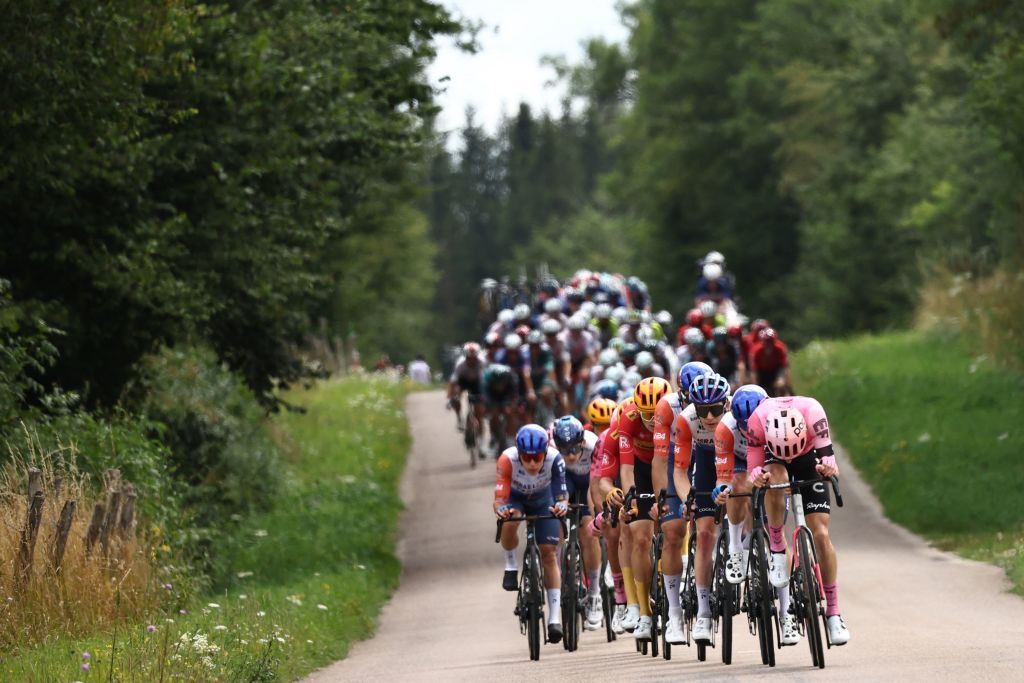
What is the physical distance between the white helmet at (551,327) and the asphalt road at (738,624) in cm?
270

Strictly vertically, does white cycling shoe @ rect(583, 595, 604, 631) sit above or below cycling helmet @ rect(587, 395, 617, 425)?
below

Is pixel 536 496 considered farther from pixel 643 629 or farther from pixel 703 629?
pixel 703 629

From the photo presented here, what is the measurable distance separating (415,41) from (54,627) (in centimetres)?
1689

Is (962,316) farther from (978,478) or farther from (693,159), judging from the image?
(693,159)

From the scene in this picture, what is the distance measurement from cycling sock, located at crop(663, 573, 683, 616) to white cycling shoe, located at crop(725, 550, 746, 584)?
3.52ft

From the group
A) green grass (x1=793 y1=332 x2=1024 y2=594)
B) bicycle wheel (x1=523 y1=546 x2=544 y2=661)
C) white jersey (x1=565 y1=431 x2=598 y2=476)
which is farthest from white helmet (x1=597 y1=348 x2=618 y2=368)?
bicycle wheel (x1=523 y1=546 x2=544 y2=661)

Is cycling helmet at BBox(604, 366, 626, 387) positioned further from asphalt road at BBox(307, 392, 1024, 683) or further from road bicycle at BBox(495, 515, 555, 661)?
road bicycle at BBox(495, 515, 555, 661)

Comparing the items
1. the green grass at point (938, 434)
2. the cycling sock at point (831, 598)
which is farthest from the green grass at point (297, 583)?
the green grass at point (938, 434)

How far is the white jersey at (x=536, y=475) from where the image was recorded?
1566cm

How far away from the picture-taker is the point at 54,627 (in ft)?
47.7

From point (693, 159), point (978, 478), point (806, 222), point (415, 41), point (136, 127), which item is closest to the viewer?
point (136, 127)

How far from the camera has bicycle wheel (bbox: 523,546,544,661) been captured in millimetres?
14836

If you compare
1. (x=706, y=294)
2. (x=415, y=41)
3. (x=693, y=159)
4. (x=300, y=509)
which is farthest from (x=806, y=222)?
(x=300, y=509)

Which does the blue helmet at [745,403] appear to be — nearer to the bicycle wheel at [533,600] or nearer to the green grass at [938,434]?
the bicycle wheel at [533,600]
